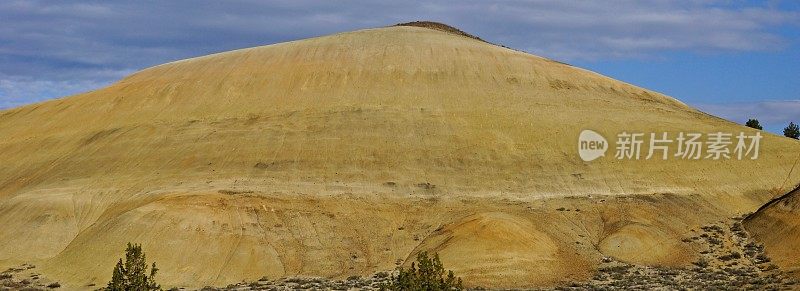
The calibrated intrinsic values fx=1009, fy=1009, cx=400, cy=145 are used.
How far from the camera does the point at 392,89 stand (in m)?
69.6

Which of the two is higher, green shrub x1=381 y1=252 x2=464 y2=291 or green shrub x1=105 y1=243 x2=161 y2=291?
green shrub x1=105 y1=243 x2=161 y2=291

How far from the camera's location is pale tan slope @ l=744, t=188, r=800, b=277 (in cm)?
4997

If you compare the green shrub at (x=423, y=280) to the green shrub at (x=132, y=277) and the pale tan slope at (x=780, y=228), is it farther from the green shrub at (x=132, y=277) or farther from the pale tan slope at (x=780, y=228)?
the pale tan slope at (x=780, y=228)

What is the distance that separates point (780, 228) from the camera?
173 feet

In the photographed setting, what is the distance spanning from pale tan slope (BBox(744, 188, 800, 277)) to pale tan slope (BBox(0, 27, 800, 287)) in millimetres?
2965

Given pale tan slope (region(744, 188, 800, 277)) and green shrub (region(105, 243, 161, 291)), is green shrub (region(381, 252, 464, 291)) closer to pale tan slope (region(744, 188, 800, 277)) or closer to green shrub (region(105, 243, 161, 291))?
green shrub (region(105, 243, 161, 291))

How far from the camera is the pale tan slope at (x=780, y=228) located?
49969 mm

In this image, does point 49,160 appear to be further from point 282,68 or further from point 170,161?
point 282,68

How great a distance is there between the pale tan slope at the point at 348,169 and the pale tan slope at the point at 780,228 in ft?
9.73

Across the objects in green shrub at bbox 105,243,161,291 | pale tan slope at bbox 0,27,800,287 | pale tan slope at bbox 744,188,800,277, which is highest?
pale tan slope at bbox 0,27,800,287

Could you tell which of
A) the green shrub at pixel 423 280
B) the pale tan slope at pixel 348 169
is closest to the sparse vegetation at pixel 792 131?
the pale tan slope at pixel 348 169

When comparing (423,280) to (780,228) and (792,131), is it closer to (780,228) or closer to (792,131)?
(780,228)

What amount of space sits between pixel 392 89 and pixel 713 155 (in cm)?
2160

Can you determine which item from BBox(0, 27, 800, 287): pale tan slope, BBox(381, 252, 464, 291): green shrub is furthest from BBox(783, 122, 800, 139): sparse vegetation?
BBox(381, 252, 464, 291): green shrub
